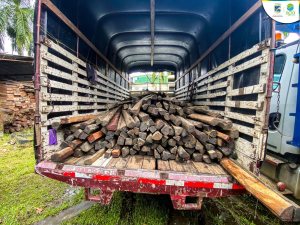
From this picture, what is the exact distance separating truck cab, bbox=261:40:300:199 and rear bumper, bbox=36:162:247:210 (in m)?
1.30

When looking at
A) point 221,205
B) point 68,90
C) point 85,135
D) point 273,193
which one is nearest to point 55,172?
point 85,135

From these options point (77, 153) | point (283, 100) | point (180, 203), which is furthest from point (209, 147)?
point (77, 153)

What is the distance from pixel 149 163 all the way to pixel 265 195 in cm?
125

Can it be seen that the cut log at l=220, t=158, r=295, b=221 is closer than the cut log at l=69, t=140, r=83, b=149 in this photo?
Yes

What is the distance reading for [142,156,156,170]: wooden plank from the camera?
Answer: 177 cm

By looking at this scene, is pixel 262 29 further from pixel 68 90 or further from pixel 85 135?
pixel 68 90

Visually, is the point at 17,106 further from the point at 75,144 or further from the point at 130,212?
the point at 130,212

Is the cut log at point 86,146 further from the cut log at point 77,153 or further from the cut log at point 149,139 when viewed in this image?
the cut log at point 149,139

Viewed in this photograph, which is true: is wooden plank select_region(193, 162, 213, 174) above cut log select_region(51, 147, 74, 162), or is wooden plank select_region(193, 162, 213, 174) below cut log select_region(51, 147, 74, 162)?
below

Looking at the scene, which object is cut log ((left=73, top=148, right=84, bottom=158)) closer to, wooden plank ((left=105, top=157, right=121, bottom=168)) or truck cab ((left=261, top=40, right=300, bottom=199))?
wooden plank ((left=105, top=157, right=121, bottom=168))

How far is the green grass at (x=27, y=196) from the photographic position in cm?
218

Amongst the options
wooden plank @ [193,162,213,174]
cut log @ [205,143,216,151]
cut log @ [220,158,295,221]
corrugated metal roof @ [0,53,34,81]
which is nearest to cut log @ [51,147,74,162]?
wooden plank @ [193,162,213,174]

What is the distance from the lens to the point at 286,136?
2305mm

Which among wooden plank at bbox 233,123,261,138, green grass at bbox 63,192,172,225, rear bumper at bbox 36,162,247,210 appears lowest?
green grass at bbox 63,192,172,225
